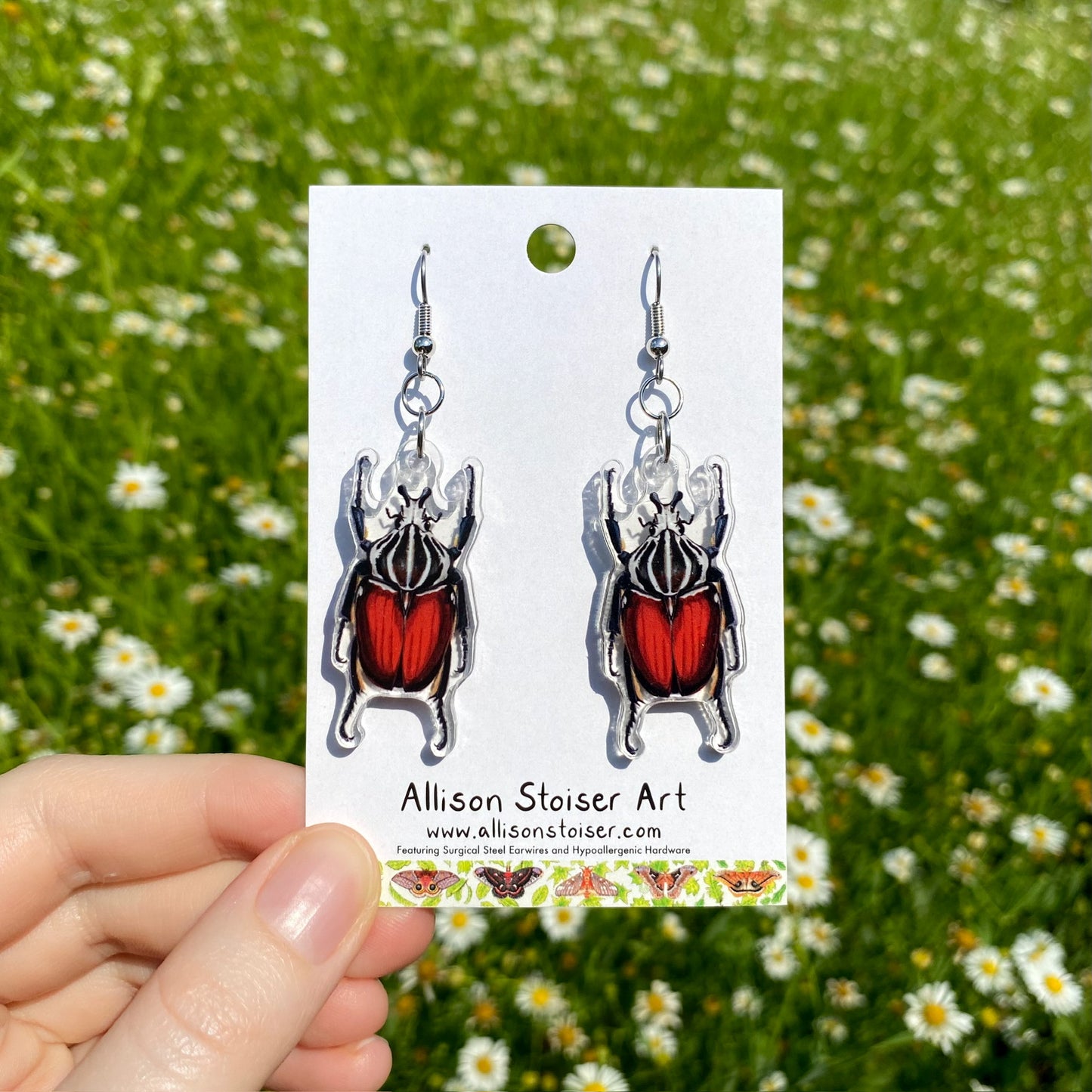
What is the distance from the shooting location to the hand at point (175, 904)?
3.72 feet

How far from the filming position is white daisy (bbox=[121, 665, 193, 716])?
1.95m

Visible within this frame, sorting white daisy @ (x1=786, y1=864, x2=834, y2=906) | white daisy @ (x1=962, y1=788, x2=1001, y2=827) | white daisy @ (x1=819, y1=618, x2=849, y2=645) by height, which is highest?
white daisy @ (x1=819, y1=618, x2=849, y2=645)

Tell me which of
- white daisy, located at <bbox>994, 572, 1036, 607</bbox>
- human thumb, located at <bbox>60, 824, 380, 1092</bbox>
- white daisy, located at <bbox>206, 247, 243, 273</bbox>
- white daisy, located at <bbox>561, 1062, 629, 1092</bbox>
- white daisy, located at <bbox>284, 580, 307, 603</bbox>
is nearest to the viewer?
human thumb, located at <bbox>60, 824, 380, 1092</bbox>

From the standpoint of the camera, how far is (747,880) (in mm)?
1201

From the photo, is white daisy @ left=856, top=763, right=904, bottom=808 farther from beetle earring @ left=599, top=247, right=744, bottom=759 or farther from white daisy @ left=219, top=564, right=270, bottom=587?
white daisy @ left=219, top=564, right=270, bottom=587

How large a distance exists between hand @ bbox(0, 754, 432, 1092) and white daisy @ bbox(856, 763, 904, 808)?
1.07 metres

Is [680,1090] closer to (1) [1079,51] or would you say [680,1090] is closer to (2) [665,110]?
(2) [665,110]

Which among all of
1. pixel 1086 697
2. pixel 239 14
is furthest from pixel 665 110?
pixel 1086 697

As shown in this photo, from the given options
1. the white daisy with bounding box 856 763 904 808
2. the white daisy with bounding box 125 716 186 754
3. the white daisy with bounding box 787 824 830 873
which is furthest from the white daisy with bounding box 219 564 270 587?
the white daisy with bounding box 856 763 904 808

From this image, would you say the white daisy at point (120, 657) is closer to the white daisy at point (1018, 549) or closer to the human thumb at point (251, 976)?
the human thumb at point (251, 976)

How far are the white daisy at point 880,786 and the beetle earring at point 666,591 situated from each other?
973mm

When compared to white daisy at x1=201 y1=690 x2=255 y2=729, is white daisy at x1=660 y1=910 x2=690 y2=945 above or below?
below

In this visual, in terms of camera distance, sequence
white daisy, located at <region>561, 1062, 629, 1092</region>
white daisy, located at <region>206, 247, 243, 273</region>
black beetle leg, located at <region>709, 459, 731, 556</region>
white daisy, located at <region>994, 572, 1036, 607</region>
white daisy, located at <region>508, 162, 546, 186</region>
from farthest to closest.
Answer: white daisy, located at <region>508, 162, 546, 186</region>
white daisy, located at <region>206, 247, 243, 273</region>
white daisy, located at <region>994, 572, 1036, 607</region>
white daisy, located at <region>561, 1062, 629, 1092</region>
black beetle leg, located at <region>709, 459, 731, 556</region>

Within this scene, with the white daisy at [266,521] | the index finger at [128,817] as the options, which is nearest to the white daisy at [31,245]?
the white daisy at [266,521]
